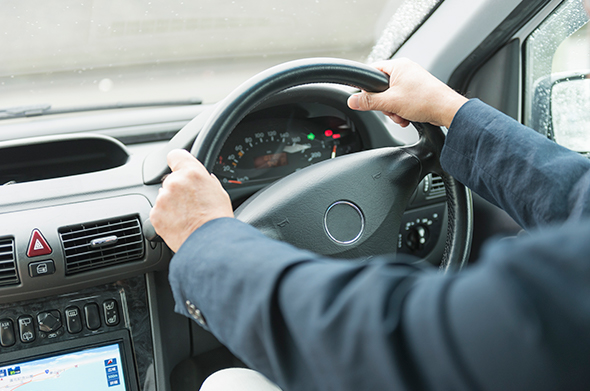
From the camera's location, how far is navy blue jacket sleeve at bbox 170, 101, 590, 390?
340 millimetres

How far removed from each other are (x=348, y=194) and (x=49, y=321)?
29.3 inches

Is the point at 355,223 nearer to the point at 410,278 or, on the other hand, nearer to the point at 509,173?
the point at 509,173

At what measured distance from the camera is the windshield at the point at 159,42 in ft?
4.20

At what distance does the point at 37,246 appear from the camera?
964mm

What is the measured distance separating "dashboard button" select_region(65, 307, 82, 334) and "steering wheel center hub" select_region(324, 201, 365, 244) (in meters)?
0.63

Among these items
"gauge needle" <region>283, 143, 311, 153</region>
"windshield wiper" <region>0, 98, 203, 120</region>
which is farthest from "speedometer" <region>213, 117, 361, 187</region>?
"windshield wiper" <region>0, 98, 203, 120</region>

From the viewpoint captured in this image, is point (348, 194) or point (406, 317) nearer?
point (406, 317)

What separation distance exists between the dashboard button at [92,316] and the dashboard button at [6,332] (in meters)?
0.16

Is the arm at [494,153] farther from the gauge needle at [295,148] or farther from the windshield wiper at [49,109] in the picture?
the windshield wiper at [49,109]

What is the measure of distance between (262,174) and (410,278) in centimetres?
93

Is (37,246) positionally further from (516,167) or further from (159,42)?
(516,167)

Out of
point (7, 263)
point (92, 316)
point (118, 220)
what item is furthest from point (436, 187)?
point (7, 263)

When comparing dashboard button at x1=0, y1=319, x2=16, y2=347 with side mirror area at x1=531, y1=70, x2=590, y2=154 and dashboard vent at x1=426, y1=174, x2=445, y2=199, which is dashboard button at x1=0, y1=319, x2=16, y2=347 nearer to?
dashboard vent at x1=426, y1=174, x2=445, y2=199

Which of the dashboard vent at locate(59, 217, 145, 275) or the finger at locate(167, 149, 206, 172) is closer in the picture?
the finger at locate(167, 149, 206, 172)
